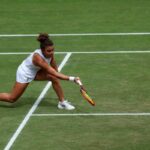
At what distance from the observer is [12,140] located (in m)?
12.0

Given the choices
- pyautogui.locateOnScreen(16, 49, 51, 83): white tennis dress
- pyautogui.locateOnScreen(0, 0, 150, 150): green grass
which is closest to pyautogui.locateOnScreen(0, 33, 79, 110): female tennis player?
pyautogui.locateOnScreen(16, 49, 51, 83): white tennis dress

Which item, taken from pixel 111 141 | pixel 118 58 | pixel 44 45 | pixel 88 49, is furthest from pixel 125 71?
pixel 111 141

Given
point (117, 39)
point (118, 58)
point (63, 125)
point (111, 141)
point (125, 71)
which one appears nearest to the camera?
point (111, 141)

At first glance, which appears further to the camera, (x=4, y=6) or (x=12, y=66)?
(x=4, y=6)

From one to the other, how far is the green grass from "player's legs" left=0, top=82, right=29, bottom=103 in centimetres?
20

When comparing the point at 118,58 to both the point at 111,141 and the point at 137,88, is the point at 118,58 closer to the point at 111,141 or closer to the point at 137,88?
the point at 137,88

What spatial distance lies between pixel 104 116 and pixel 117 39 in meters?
6.92

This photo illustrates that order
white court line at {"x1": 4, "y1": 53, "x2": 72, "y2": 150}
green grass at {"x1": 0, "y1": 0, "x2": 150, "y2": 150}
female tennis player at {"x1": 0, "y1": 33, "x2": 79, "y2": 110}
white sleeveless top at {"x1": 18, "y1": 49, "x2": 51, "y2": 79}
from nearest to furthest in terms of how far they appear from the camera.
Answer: white court line at {"x1": 4, "y1": 53, "x2": 72, "y2": 150} < green grass at {"x1": 0, "y1": 0, "x2": 150, "y2": 150} < female tennis player at {"x1": 0, "y1": 33, "x2": 79, "y2": 110} < white sleeveless top at {"x1": 18, "y1": 49, "x2": 51, "y2": 79}

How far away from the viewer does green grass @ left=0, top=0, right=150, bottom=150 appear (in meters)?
12.1

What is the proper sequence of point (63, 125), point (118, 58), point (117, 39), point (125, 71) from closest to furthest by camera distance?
point (63, 125) < point (125, 71) < point (118, 58) < point (117, 39)

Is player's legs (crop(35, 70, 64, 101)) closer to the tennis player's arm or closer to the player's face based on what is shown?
the tennis player's arm

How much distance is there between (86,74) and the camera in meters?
16.4

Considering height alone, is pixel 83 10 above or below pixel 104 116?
below

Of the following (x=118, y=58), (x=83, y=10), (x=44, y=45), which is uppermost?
(x=44, y=45)
